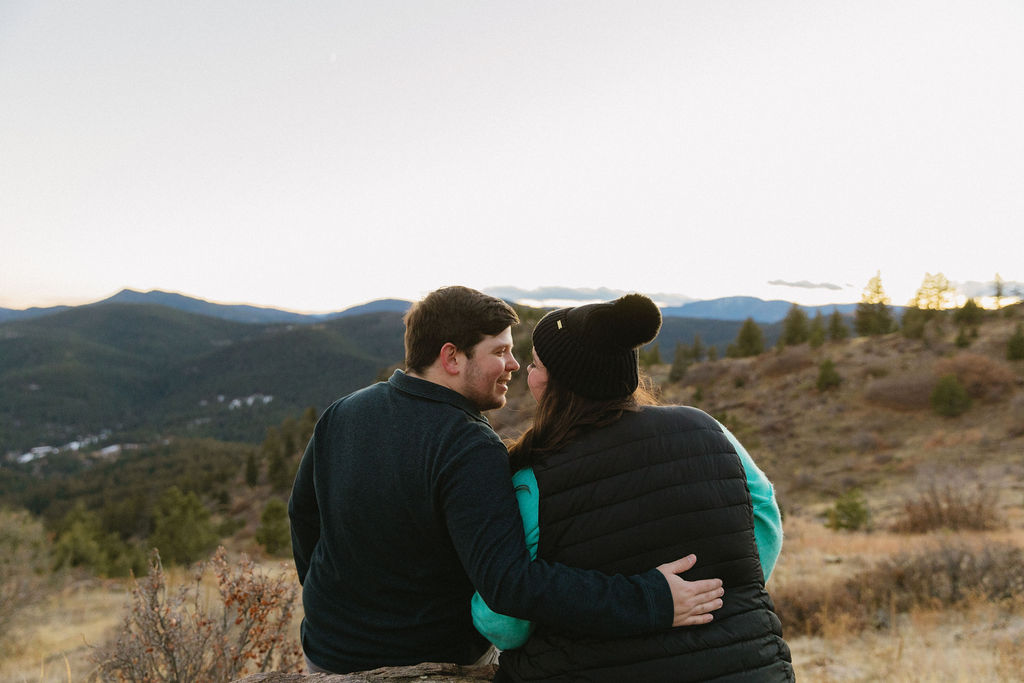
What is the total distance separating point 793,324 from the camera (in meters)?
47.7

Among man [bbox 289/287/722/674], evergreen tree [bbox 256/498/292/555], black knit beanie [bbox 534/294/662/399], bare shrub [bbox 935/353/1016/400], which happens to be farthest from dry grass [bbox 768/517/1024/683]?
bare shrub [bbox 935/353/1016/400]

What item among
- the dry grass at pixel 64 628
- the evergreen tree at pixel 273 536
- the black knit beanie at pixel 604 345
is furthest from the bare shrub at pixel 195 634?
the evergreen tree at pixel 273 536

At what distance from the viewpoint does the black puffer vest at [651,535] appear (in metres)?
1.61

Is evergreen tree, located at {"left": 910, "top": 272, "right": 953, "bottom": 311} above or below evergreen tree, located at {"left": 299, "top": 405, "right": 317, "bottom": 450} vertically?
above

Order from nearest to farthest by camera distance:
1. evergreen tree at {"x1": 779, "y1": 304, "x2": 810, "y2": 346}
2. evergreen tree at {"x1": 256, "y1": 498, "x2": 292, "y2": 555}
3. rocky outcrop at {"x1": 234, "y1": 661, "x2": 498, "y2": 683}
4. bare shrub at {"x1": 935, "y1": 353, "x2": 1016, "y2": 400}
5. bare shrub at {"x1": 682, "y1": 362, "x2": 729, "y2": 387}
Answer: rocky outcrop at {"x1": 234, "y1": 661, "x2": 498, "y2": 683} < evergreen tree at {"x1": 256, "y1": 498, "x2": 292, "y2": 555} < bare shrub at {"x1": 935, "y1": 353, "x2": 1016, "y2": 400} < bare shrub at {"x1": 682, "y1": 362, "x2": 729, "y2": 387} < evergreen tree at {"x1": 779, "y1": 304, "x2": 810, "y2": 346}

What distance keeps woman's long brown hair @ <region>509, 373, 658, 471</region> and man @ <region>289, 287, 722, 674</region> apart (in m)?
0.12

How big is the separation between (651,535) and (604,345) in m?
0.56

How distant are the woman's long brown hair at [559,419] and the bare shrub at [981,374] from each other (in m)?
35.3

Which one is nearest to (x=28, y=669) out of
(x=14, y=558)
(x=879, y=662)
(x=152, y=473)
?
(x=14, y=558)

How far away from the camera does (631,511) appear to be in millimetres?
1656

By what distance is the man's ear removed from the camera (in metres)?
1.99

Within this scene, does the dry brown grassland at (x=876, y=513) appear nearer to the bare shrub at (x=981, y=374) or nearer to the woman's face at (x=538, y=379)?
the bare shrub at (x=981, y=374)

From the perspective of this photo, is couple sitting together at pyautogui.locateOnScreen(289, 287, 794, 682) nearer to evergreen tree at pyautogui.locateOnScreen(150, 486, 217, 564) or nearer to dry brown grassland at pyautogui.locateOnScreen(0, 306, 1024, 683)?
dry brown grassland at pyautogui.locateOnScreen(0, 306, 1024, 683)

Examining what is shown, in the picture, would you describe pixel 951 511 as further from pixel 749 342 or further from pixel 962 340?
pixel 749 342
